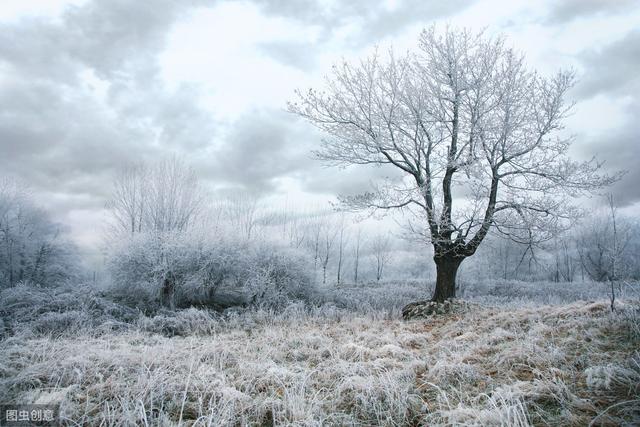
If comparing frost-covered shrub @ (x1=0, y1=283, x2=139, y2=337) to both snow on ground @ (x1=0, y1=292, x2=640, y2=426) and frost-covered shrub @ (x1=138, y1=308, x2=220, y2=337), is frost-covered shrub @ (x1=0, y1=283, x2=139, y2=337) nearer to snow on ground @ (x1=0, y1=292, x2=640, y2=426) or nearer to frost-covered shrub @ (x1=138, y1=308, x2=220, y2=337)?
frost-covered shrub @ (x1=138, y1=308, x2=220, y2=337)

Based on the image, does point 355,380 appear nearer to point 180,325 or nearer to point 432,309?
point 180,325

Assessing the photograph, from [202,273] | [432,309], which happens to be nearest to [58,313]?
[202,273]

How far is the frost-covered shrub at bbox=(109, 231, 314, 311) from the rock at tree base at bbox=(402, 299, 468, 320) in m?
4.07

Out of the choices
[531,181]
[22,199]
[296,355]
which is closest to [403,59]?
[531,181]

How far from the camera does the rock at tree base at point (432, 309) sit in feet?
31.0

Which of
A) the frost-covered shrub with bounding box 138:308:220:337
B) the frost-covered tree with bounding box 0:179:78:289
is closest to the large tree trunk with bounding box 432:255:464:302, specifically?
the frost-covered shrub with bounding box 138:308:220:337

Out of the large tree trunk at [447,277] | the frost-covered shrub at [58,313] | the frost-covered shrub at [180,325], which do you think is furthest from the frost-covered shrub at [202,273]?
the large tree trunk at [447,277]

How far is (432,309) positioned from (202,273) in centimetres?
716

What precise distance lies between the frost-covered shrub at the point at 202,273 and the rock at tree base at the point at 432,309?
4.07m

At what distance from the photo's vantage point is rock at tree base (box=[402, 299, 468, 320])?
946 cm

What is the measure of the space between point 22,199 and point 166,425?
26.0 m

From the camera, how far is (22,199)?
74.8 feet

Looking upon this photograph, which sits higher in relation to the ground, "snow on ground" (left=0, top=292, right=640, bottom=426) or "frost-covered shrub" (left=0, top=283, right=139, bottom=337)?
"snow on ground" (left=0, top=292, right=640, bottom=426)

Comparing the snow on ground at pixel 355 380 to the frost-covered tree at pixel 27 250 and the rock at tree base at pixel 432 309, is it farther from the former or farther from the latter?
the frost-covered tree at pixel 27 250
